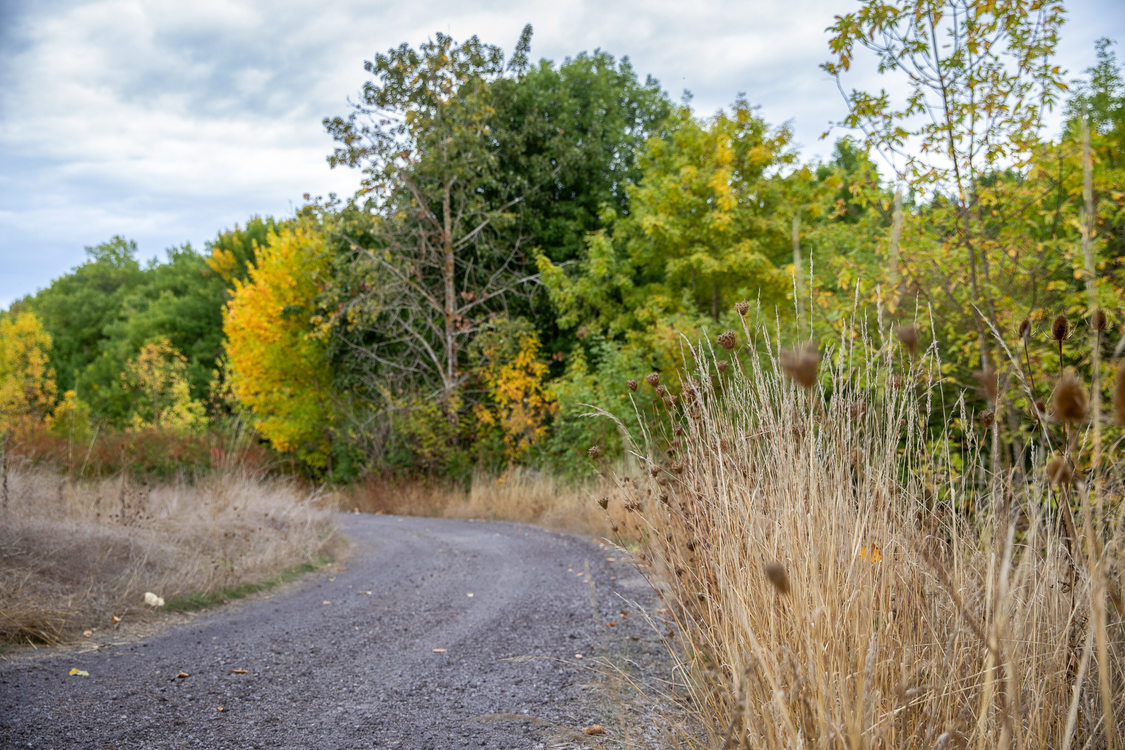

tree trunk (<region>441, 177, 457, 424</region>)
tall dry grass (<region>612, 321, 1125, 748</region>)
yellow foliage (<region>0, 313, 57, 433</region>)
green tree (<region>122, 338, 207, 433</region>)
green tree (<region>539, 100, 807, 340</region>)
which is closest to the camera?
tall dry grass (<region>612, 321, 1125, 748</region>)

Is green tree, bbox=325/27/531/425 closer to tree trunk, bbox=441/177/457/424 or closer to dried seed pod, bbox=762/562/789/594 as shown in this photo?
tree trunk, bbox=441/177/457/424

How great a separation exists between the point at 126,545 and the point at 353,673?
2887 mm

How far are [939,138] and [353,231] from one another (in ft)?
48.1

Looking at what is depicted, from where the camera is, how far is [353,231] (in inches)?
662

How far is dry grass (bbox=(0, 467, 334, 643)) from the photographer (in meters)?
4.13

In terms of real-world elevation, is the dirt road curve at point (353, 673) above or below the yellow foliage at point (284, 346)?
below

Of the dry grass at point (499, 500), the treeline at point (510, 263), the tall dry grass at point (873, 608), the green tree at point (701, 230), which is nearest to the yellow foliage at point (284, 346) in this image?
the treeline at point (510, 263)

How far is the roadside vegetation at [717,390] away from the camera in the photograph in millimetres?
1769

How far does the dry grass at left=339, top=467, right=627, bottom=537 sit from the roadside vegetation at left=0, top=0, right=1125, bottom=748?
8 cm

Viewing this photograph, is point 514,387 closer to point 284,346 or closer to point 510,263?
point 510,263

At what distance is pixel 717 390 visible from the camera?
15.9 feet

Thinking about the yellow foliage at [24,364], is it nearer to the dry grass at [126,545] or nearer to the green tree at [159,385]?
the green tree at [159,385]

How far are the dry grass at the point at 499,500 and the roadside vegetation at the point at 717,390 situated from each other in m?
0.08

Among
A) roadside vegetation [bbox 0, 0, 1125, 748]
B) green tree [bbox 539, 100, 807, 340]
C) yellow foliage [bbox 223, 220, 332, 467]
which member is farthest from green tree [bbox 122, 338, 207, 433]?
green tree [bbox 539, 100, 807, 340]
